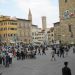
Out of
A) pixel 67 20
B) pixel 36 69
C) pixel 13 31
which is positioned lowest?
pixel 36 69

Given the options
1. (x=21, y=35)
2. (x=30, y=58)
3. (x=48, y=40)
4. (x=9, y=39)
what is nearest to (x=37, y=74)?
(x=30, y=58)

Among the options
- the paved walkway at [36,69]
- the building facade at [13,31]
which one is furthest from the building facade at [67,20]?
the paved walkway at [36,69]

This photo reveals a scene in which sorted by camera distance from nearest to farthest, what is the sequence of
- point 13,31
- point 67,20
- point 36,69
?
point 36,69 < point 67,20 < point 13,31

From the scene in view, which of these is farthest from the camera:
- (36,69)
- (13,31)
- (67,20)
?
(13,31)

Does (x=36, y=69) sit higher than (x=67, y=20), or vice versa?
(x=67, y=20)

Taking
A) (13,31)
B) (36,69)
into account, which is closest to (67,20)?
(13,31)

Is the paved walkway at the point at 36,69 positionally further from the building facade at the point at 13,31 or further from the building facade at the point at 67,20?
the building facade at the point at 13,31

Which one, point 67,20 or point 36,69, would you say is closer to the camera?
point 36,69

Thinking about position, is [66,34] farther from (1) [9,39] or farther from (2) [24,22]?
(2) [24,22]

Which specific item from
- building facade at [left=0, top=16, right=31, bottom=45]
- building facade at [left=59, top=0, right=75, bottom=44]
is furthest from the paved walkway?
building facade at [left=0, top=16, right=31, bottom=45]

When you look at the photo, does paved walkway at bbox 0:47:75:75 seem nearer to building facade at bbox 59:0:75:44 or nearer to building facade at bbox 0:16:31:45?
building facade at bbox 59:0:75:44

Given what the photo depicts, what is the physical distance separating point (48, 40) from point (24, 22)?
2242 inches

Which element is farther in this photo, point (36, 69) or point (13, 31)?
point (13, 31)

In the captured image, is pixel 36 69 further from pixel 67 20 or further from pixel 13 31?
pixel 13 31
